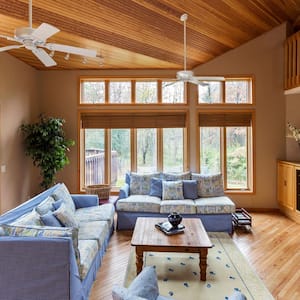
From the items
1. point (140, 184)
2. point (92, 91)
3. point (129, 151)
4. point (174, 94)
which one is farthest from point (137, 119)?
point (140, 184)

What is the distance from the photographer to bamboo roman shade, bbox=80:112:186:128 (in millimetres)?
6223

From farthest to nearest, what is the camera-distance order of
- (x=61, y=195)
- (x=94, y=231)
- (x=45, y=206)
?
(x=61, y=195), (x=94, y=231), (x=45, y=206)

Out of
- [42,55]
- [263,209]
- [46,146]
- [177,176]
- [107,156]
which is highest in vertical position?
[42,55]

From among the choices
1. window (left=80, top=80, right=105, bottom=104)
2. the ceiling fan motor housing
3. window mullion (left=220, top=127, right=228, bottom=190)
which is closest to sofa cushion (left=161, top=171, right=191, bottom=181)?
window mullion (left=220, top=127, right=228, bottom=190)

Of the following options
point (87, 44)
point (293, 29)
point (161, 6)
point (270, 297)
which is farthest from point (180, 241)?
point (293, 29)

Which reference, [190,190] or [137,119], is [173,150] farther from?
[190,190]

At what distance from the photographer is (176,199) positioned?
509cm

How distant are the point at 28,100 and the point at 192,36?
3.63 meters

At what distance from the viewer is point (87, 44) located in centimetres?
466

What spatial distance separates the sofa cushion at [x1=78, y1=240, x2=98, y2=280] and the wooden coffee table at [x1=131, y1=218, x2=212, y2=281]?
0.45 meters

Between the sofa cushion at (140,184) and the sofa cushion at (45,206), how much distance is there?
1.97 meters

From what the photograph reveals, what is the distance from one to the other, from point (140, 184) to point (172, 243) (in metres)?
2.37

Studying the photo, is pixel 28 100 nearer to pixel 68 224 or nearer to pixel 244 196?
A: pixel 68 224

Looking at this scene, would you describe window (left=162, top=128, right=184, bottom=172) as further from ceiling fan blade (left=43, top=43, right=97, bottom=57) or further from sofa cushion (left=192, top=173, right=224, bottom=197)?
ceiling fan blade (left=43, top=43, right=97, bottom=57)
